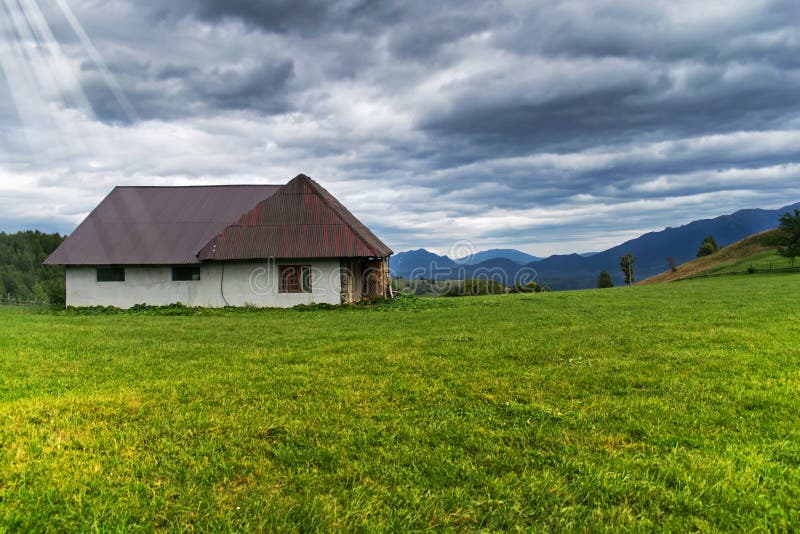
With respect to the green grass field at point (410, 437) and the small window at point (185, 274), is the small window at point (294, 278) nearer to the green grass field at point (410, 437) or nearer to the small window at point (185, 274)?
the small window at point (185, 274)

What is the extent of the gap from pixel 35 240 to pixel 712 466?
13173cm

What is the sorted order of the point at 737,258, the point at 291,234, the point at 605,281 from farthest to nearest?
the point at 605,281 → the point at 737,258 → the point at 291,234

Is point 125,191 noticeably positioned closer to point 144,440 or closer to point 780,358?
point 144,440

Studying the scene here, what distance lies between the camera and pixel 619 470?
4078mm

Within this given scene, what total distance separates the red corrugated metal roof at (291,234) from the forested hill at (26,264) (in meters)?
77.7

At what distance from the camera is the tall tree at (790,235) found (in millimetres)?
40781

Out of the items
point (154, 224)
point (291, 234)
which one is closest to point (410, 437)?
point (291, 234)

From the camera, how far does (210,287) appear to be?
22891mm

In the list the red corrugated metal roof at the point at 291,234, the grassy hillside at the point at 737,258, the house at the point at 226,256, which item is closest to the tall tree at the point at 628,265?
the grassy hillside at the point at 737,258

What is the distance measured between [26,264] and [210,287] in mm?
103474

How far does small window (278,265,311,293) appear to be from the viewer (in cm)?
2225

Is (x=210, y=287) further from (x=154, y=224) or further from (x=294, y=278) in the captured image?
(x=154, y=224)

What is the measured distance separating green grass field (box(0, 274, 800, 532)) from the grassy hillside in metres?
50.3

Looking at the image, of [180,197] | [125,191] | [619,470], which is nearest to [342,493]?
[619,470]
